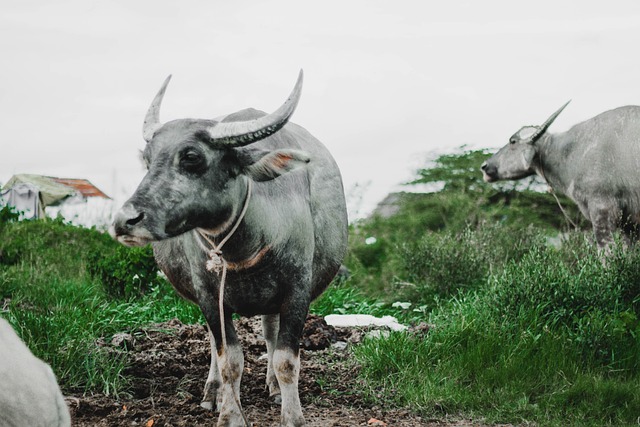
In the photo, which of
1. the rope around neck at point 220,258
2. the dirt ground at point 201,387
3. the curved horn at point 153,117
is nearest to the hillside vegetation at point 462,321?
the dirt ground at point 201,387

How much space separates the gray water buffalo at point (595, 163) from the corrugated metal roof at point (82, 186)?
1055 cm

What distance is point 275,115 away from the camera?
367 centimetres

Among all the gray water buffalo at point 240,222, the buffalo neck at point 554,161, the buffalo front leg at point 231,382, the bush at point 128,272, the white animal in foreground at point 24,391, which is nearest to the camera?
the white animal in foreground at point 24,391

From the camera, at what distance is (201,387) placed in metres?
5.22

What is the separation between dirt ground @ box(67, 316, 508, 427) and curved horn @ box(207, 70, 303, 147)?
1.84 metres

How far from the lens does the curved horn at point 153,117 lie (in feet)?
13.4

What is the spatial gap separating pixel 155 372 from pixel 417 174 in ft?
37.3

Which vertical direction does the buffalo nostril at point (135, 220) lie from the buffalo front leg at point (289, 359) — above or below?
above

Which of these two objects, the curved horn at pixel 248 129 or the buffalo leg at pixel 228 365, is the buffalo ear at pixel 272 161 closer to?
the curved horn at pixel 248 129

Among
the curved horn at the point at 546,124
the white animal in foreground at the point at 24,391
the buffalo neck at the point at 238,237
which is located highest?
the curved horn at the point at 546,124

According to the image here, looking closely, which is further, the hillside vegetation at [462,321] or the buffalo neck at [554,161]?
the buffalo neck at [554,161]

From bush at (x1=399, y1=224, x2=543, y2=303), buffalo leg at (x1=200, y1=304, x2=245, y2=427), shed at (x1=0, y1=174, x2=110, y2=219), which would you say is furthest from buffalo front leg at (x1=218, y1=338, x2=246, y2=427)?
shed at (x1=0, y1=174, x2=110, y2=219)

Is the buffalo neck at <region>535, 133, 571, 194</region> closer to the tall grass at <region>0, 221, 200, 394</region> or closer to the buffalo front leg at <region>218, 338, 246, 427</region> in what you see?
the tall grass at <region>0, 221, 200, 394</region>

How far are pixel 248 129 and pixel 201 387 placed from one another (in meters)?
2.35
